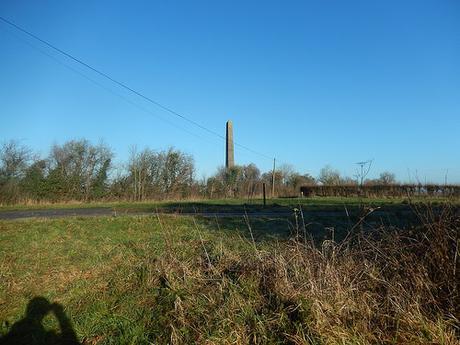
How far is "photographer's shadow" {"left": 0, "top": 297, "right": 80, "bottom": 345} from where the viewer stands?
5945 mm

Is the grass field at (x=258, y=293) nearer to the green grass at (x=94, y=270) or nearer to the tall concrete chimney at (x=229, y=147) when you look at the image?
the green grass at (x=94, y=270)

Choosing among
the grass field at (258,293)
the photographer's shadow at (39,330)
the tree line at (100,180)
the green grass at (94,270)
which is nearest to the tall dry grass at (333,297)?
the grass field at (258,293)

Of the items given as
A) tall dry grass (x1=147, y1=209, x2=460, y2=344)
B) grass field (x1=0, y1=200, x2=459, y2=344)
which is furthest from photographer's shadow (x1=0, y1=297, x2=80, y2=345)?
tall dry grass (x1=147, y1=209, x2=460, y2=344)

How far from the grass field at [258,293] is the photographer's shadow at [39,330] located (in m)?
0.07

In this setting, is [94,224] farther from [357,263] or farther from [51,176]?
[51,176]

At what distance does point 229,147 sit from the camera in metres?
57.5

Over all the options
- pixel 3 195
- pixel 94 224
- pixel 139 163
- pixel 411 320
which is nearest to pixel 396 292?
pixel 411 320

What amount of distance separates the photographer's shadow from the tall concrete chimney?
49447 millimetres

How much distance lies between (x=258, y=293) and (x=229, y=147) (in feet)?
171

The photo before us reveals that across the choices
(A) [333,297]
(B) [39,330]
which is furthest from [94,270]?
(A) [333,297]

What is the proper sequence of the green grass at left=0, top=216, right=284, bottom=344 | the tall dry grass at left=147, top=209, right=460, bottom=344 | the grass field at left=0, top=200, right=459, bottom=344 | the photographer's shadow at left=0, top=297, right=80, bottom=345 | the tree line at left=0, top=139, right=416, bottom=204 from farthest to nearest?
the tree line at left=0, top=139, right=416, bottom=204
the green grass at left=0, top=216, right=284, bottom=344
the photographer's shadow at left=0, top=297, right=80, bottom=345
the grass field at left=0, top=200, right=459, bottom=344
the tall dry grass at left=147, top=209, right=460, bottom=344

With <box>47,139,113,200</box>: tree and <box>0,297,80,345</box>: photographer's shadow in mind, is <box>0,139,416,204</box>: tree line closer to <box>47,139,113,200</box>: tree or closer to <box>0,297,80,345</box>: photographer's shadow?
<box>47,139,113,200</box>: tree

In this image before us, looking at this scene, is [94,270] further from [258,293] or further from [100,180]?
[100,180]

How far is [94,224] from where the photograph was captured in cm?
1376
